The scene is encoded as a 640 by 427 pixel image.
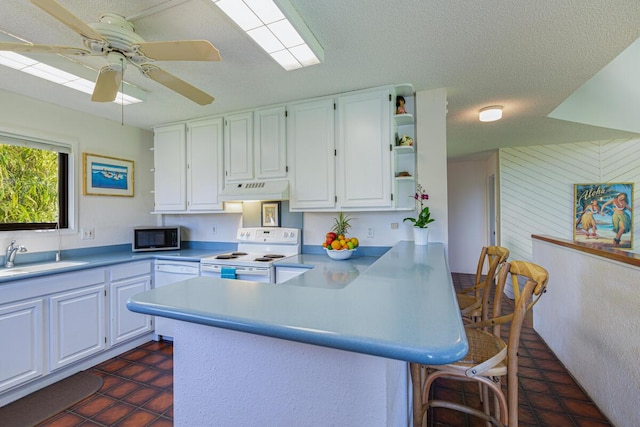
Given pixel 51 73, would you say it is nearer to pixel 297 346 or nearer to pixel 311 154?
pixel 311 154

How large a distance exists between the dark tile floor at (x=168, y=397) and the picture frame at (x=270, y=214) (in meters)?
1.55

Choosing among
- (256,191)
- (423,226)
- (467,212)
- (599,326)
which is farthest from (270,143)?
(467,212)

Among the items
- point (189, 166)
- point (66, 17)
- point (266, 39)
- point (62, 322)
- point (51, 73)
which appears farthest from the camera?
point (189, 166)

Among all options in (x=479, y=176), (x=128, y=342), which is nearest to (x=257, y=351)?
(x=128, y=342)

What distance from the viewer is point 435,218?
2.55 metres

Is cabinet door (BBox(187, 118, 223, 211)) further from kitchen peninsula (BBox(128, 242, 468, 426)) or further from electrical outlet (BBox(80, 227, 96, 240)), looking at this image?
kitchen peninsula (BBox(128, 242, 468, 426))

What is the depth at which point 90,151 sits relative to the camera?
123 inches

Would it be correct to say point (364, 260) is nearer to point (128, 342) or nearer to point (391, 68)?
point (391, 68)

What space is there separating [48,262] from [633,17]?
4576 millimetres

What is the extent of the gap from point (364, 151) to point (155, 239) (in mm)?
2542

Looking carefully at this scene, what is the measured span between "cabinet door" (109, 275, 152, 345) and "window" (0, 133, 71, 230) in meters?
0.90

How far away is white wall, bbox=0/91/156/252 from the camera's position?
261 cm

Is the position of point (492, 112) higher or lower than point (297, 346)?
higher

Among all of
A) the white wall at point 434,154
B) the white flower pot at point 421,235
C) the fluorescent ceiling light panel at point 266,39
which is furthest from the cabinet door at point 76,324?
the white wall at point 434,154
